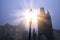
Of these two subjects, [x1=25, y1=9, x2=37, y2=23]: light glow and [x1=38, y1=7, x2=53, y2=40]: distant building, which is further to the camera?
[x1=38, y1=7, x2=53, y2=40]: distant building

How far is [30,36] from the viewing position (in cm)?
373

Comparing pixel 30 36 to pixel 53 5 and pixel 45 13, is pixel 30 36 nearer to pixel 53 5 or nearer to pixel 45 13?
pixel 45 13

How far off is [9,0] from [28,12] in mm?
555

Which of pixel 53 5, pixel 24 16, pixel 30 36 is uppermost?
pixel 53 5

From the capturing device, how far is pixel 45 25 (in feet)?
12.7

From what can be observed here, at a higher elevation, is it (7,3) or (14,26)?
(7,3)

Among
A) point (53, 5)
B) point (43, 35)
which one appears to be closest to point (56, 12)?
point (53, 5)

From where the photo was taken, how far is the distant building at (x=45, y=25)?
385 centimetres

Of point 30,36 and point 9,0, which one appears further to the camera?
point 9,0

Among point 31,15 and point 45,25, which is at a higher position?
point 31,15

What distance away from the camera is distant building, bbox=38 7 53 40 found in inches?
151

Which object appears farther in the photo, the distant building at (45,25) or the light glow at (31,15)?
the distant building at (45,25)

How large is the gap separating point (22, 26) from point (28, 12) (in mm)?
340

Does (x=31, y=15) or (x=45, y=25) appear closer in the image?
(x=31, y=15)
